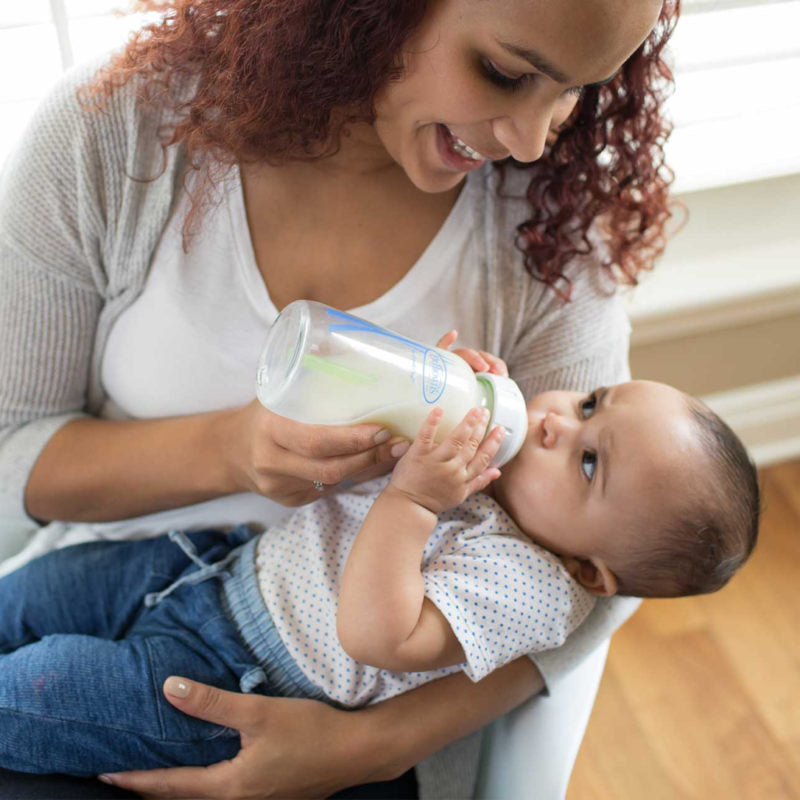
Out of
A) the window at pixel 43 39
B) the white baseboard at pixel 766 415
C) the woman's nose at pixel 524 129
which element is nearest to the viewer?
the woman's nose at pixel 524 129

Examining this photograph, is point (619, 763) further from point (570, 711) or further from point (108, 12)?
point (108, 12)

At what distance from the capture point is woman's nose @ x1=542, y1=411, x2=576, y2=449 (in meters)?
1.12

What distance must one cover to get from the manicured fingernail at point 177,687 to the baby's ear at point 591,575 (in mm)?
470

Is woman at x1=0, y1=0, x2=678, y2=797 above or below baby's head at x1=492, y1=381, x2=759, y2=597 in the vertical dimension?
above

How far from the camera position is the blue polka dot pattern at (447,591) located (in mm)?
1046

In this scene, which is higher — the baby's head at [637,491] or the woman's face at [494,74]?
the woman's face at [494,74]

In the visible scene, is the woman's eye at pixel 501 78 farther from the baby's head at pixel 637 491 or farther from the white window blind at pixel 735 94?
the white window blind at pixel 735 94

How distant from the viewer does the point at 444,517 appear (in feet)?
3.81

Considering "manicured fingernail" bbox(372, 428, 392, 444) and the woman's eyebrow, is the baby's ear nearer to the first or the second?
"manicured fingernail" bbox(372, 428, 392, 444)

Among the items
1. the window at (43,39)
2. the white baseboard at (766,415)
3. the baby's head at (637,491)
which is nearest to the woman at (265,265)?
the baby's head at (637,491)

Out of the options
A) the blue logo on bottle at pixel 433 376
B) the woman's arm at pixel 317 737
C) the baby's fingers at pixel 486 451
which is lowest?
the woman's arm at pixel 317 737

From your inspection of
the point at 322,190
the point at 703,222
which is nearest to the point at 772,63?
the point at 703,222

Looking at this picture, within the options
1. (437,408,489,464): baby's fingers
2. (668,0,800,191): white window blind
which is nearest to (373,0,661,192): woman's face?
(437,408,489,464): baby's fingers

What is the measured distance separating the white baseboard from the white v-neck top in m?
1.06
